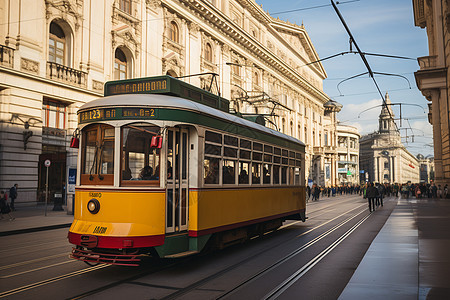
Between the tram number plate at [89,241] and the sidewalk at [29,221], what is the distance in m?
7.66

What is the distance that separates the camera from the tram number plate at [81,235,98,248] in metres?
6.64

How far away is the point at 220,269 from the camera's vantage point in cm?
761

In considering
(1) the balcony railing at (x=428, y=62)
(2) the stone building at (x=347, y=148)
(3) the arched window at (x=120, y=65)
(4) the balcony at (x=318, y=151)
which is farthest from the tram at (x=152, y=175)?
(2) the stone building at (x=347, y=148)

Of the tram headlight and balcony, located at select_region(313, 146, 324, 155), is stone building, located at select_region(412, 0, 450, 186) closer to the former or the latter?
the tram headlight

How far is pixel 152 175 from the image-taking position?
7086 mm

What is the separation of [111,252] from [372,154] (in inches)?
5681

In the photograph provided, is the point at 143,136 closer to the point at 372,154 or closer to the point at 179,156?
the point at 179,156

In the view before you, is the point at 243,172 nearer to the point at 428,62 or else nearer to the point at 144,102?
the point at 144,102

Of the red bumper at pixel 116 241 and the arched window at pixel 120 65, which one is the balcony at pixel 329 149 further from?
A: the red bumper at pixel 116 241

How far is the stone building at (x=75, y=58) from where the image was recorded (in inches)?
783

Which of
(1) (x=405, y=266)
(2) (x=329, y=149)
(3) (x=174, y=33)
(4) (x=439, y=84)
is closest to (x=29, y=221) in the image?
(1) (x=405, y=266)

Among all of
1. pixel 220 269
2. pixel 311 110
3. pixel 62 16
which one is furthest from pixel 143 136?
pixel 311 110

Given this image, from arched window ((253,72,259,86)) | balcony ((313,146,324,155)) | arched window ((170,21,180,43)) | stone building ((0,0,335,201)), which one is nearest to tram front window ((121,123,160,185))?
stone building ((0,0,335,201))

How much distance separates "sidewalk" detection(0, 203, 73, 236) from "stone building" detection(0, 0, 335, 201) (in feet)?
2.79
